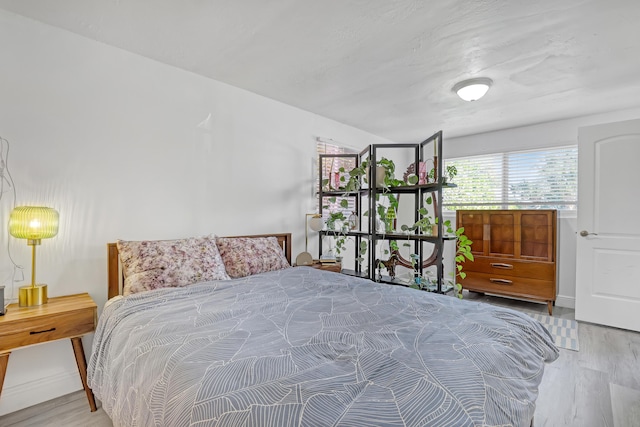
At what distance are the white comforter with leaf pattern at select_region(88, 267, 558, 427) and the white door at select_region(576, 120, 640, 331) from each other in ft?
8.56

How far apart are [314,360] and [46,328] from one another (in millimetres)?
1691

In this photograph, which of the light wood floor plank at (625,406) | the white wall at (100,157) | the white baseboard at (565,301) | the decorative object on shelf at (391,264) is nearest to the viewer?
the light wood floor plank at (625,406)

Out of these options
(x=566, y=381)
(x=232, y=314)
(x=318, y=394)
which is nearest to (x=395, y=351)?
(x=318, y=394)

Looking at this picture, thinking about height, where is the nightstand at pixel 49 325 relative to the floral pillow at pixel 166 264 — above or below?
below

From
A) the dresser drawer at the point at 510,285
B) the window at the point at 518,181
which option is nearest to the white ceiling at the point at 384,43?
the window at the point at 518,181

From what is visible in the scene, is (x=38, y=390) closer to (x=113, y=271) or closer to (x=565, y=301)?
(x=113, y=271)

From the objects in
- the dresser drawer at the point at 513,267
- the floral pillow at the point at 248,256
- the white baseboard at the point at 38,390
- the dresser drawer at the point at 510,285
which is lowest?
the white baseboard at the point at 38,390

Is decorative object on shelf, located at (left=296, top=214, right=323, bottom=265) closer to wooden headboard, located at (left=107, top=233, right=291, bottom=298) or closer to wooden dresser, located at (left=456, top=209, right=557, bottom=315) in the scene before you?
wooden headboard, located at (left=107, top=233, right=291, bottom=298)

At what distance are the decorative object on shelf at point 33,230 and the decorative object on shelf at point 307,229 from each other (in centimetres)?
204

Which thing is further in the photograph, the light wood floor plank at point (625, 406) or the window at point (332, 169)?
the window at point (332, 169)

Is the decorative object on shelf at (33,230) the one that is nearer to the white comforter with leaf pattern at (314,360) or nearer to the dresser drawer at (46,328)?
the dresser drawer at (46,328)

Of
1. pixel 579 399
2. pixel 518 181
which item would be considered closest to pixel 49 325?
pixel 579 399

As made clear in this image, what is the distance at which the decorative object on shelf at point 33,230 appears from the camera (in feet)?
5.94

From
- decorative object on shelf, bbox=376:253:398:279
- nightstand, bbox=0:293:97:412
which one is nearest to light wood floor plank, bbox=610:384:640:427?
decorative object on shelf, bbox=376:253:398:279
